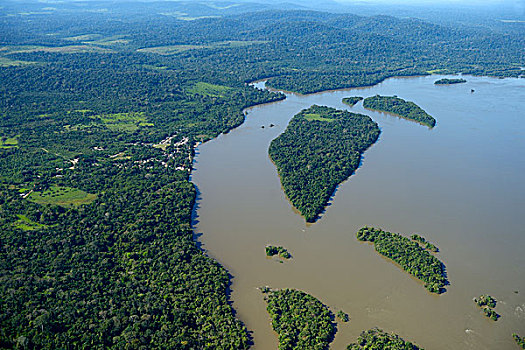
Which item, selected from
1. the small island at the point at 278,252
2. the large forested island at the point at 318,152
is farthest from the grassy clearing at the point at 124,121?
the small island at the point at 278,252

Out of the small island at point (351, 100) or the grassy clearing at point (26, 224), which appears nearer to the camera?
the grassy clearing at point (26, 224)

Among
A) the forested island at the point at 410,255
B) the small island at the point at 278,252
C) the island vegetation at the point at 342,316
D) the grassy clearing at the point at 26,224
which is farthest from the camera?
the grassy clearing at the point at 26,224

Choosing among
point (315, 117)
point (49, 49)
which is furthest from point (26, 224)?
point (49, 49)

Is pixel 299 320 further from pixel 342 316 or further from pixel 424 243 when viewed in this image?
pixel 424 243

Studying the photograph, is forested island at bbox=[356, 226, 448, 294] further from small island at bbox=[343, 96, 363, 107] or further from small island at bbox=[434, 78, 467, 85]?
small island at bbox=[434, 78, 467, 85]

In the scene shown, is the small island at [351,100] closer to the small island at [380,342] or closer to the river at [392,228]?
the river at [392,228]

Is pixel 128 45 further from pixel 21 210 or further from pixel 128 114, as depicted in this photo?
pixel 21 210

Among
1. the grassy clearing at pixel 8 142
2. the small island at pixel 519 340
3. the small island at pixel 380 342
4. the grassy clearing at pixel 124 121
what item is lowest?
the grassy clearing at pixel 8 142
